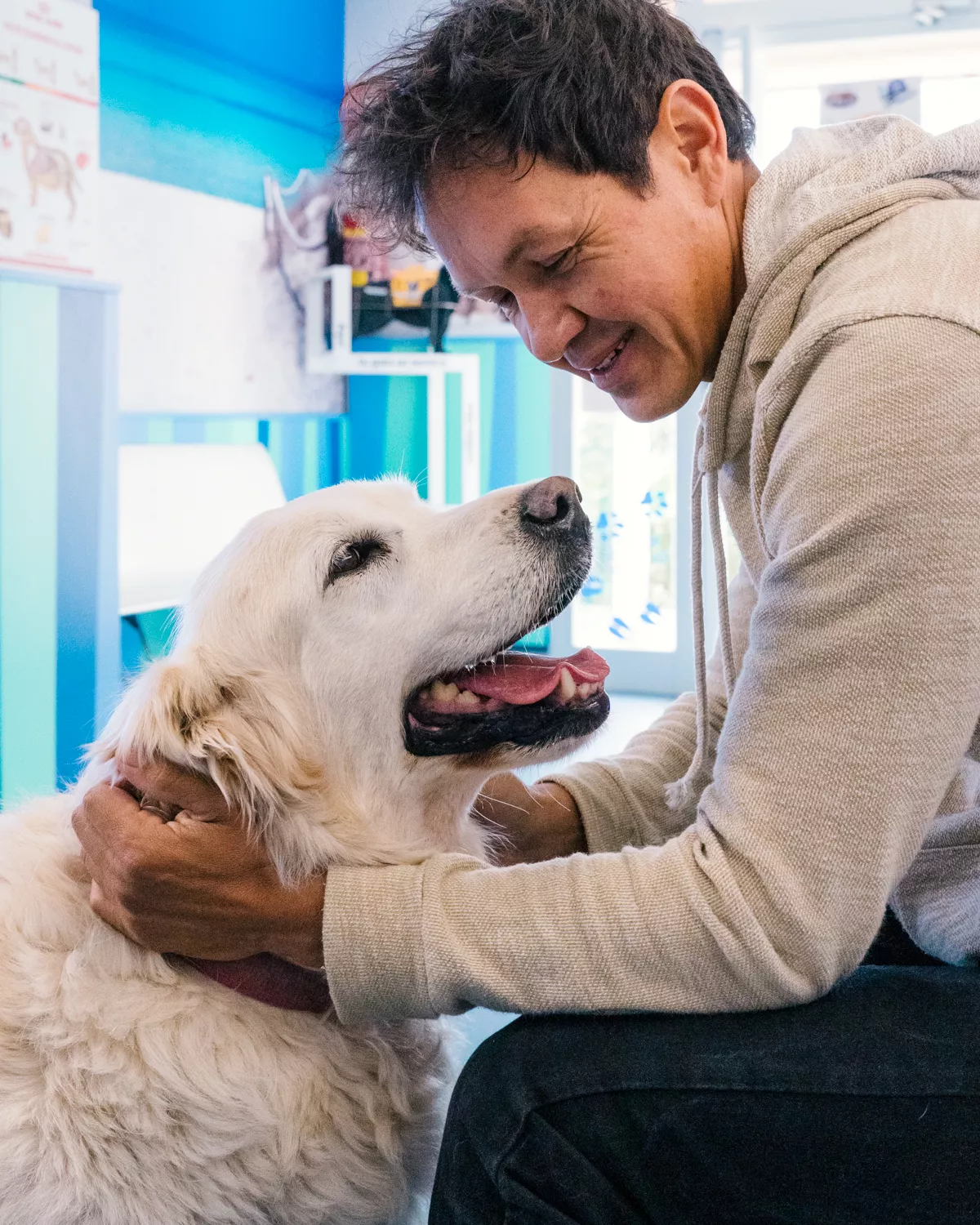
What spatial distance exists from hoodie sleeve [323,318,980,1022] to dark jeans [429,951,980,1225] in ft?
0.12

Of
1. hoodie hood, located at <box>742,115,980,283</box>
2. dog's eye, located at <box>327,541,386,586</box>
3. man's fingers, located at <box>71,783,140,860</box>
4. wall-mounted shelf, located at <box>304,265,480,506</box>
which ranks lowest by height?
man's fingers, located at <box>71,783,140,860</box>

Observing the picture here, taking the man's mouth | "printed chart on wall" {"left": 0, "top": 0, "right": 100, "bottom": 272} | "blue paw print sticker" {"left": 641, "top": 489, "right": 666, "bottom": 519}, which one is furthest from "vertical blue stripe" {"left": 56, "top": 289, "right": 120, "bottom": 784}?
"blue paw print sticker" {"left": 641, "top": 489, "right": 666, "bottom": 519}

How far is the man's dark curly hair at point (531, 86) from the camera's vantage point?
1.17 meters

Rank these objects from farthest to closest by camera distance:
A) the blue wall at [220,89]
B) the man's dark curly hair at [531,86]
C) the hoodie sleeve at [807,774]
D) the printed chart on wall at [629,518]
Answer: the printed chart on wall at [629,518], the blue wall at [220,89], the man's dark curly hair at [531,86], the hoodie sleeve at [807,774]

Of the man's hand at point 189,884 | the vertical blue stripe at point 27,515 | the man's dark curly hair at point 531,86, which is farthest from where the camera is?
the vertical blue stripe at point 27,515

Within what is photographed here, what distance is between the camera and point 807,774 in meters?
0.94

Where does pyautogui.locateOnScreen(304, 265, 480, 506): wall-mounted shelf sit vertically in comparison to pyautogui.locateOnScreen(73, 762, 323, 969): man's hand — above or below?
above

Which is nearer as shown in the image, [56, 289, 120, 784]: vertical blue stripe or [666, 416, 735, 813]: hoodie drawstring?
[666, 416, 735, 813]: hoodie drawstring

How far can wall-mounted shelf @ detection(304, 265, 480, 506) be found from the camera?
4.54m

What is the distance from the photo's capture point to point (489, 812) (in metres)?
1.47

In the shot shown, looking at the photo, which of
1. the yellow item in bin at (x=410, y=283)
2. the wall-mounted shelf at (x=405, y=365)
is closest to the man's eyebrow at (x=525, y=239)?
the wall-mounted shelf at (x=405, y=365)

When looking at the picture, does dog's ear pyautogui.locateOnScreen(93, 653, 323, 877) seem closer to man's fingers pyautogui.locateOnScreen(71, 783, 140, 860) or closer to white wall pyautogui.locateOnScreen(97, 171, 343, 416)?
man's fingers pyautogui.locateOnScreen(71, 783, 140, 860)

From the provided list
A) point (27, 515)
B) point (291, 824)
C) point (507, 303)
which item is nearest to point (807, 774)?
point (291, 824)

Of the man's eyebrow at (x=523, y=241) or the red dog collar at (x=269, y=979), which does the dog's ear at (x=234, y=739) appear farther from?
the man's eyebrow at (x=523, y=241)
